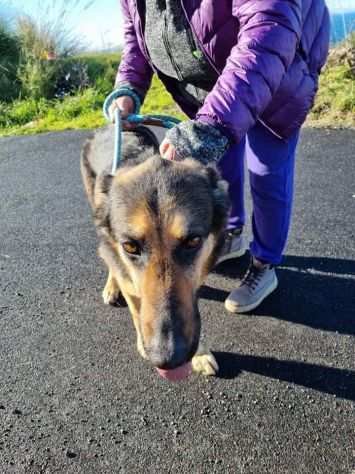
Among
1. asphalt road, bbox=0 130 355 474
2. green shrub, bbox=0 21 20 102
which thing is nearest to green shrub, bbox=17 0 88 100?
green shrub, bbox=0 21 20 102

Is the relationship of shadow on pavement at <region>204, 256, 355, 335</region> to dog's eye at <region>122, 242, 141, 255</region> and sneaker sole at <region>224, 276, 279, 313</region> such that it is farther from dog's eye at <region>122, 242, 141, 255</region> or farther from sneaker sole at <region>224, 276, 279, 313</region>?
dog's eye at <region>122, 242, 141, 255</region>

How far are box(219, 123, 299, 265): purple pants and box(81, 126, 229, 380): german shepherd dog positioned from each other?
0.58 metres

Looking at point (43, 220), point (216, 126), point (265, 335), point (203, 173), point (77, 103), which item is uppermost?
point (216, 126)

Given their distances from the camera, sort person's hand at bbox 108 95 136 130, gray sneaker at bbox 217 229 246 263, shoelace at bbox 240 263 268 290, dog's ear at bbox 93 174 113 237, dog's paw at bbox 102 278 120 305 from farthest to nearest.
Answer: gray sneaker at bbox 217 229 246 263 < dog's paw at bbox 102 278 120 305 < shoelace at bbox 240 263 268 290 < person's hand at bbox 108 95 136 130 < dog's ear at bbox 93 174 113 237

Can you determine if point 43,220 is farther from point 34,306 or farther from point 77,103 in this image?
point 77,103

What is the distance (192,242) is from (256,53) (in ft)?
3.24

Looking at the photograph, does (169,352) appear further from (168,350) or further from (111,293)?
(111,293)

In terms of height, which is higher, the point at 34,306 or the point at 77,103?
the point at 34,306

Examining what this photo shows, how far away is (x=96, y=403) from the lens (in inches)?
112

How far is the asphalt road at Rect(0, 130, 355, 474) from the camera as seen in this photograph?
2494 millimetres

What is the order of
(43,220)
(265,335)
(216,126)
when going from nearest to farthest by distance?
(216,126)
(265,335)
(43,220)

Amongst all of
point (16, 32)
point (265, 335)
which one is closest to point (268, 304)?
point (265, 335)

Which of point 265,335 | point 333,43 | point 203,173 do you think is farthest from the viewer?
point 333,43

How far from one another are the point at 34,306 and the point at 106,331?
732mm
